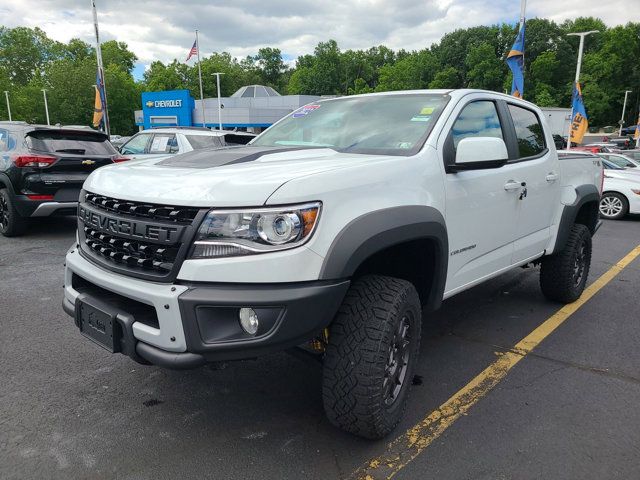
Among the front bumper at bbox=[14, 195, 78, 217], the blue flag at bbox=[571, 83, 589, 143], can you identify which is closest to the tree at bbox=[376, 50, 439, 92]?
the blue flag at bbox=[571, 83, 589, 143]

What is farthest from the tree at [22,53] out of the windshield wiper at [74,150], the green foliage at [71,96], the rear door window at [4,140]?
the windshield wiper at [74,150]

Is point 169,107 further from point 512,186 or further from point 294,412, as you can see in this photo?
point 294,412

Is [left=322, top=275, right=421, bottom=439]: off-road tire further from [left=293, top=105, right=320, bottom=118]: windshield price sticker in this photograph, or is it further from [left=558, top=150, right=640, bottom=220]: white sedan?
[left=558, top=150, right=640, bottom=220]: white sedan

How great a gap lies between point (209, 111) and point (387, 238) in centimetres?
4773

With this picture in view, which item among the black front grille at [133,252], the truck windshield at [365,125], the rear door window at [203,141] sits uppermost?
the truck windshield at [365,125]

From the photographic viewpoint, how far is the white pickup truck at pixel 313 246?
2.07 metres

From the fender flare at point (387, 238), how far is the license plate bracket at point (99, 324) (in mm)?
1013

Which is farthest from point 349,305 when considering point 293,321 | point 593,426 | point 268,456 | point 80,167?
point 80,167

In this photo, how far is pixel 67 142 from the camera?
7.41m

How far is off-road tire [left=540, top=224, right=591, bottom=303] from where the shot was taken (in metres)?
4.52

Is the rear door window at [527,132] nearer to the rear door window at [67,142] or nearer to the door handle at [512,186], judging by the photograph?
the door handle at [512,186]

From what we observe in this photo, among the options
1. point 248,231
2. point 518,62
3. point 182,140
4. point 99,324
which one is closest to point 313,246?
point 248,231

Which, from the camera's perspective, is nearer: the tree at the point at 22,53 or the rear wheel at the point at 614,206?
the rear wheel at the point at 614,206

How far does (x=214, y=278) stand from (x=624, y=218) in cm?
1237
